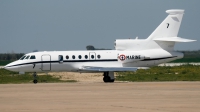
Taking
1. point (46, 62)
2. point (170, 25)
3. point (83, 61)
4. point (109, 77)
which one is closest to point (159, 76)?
point (170, 25)

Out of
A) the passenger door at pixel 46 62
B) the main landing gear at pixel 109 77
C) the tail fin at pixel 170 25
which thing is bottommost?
the main landing gear at pixel 109 77

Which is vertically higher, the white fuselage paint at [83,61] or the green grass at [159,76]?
the white fuselage paint at [83,61]

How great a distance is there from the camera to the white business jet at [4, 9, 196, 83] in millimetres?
41125

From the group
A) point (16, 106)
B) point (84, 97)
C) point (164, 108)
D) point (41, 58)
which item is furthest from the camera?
point (41, 58)

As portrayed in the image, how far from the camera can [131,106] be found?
20.4 meters

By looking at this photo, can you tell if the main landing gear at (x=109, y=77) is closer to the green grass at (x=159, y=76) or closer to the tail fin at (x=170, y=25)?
the green grass at (x=159, y=76)

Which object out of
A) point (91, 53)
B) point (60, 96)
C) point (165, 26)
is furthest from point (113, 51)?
point (60, 96)

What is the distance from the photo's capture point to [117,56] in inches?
1639

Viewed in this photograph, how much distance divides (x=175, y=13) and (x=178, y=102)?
2196cm

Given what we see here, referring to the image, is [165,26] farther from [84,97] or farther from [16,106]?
[16,106]

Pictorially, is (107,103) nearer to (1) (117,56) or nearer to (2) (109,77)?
(2) (109,77)

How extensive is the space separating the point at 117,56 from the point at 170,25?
5.17 m

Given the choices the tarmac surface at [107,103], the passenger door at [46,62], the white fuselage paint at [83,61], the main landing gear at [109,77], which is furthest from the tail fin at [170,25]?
the tarmac surface at [107,103]

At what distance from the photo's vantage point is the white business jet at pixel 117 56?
1619 inches
